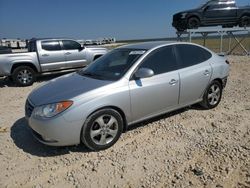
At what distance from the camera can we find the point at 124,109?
4387mm

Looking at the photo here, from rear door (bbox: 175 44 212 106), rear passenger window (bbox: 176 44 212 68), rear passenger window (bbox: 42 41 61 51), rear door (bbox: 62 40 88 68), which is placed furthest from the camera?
rear door (bbox: 62 40 88 68)

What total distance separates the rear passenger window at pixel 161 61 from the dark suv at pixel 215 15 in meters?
12.2

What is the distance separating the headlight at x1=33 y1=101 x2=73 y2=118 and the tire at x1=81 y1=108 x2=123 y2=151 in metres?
0.39

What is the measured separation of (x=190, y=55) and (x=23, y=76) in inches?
270

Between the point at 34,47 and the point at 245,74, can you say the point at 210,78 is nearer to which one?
the point at 245,74

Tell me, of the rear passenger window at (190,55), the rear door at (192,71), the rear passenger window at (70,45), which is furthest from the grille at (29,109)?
the rear passenger window at (70,45)

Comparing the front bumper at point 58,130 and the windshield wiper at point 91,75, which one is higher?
the windshield wiper at point 91,75

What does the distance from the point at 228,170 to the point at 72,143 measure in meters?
2.24

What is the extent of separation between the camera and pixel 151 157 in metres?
4.03

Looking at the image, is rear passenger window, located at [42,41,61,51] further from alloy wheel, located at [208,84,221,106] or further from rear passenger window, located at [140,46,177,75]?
alloy wheel, located at [208,84,221,106]

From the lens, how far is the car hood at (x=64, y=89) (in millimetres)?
4125

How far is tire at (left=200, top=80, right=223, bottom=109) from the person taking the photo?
5816mm

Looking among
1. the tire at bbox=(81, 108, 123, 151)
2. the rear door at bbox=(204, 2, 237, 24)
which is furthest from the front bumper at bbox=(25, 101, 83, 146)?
the rear door at bbox=(204, 2, 237, 24)

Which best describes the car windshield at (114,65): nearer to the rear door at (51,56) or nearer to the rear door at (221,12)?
the rear door at (51,56)
